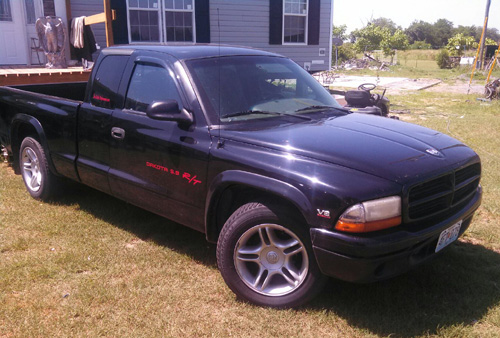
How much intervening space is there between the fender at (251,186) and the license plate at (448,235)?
3.13ft

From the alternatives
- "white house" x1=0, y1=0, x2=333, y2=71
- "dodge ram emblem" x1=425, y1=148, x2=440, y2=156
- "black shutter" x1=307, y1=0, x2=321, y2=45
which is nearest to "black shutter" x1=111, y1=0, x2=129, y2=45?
"white house" x1=0, y1=0, x2=333, y2=71

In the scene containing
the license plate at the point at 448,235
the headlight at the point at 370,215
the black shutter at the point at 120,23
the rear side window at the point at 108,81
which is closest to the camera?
the headlight at the point at 370,215

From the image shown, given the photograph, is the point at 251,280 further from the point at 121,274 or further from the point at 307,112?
the point at 307,112

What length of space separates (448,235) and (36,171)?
174 inches

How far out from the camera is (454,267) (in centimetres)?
383

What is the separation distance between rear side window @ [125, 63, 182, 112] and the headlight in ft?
5.56

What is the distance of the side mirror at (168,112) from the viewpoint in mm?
3424

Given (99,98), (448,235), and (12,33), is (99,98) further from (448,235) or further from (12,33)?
(12,33)

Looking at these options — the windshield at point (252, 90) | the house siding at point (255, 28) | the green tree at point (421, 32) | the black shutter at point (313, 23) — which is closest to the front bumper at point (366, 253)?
the windshield at point (252, 90)

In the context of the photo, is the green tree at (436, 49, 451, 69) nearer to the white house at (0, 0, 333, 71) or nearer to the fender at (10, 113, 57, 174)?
the white house at (0, 0, 333, 71)

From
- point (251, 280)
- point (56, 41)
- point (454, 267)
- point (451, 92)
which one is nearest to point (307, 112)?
point (251, 280)

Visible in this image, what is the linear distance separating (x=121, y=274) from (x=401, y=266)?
2141 mm

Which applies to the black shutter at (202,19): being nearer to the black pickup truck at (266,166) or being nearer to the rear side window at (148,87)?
the black pickup truck at (266,166)

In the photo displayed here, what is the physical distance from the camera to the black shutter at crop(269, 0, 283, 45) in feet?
46.1
